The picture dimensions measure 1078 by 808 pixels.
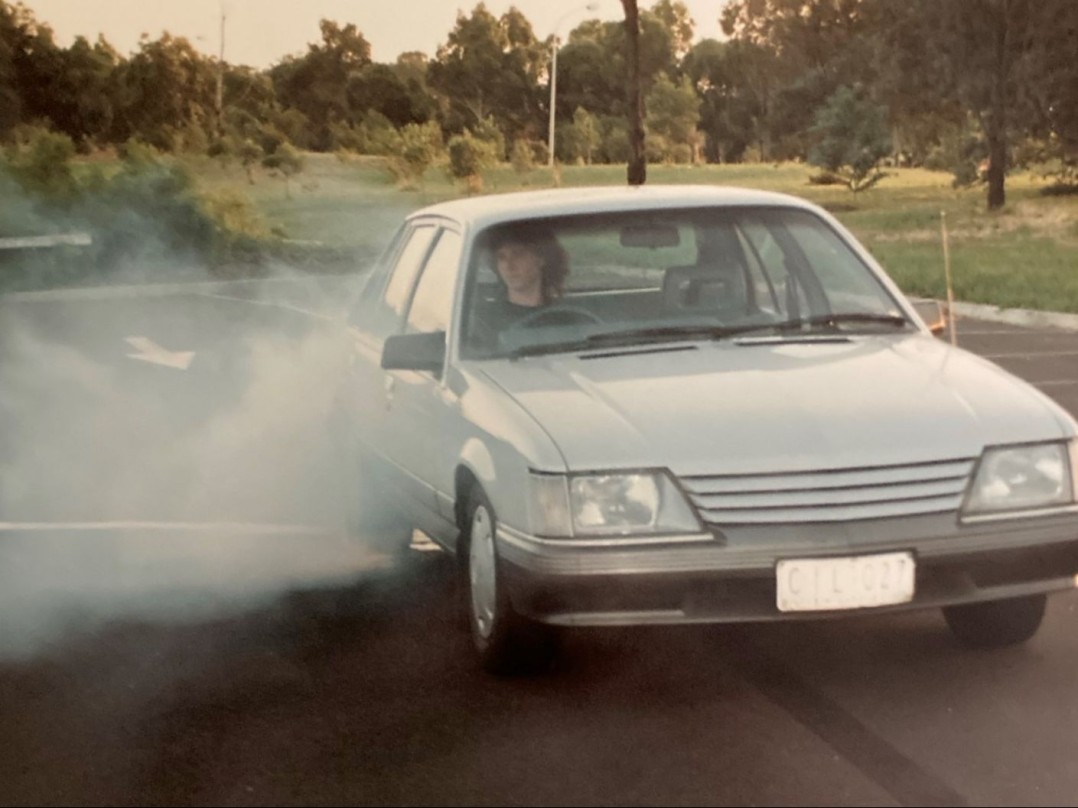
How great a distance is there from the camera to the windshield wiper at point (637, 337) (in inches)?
244

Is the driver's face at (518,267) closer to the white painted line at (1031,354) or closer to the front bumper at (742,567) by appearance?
the front bumper at (742,567)

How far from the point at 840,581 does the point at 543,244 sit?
2.12m

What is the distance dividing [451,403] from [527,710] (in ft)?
3.66

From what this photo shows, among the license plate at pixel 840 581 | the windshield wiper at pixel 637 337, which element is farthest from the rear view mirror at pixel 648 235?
the license plate at pixel 840 581

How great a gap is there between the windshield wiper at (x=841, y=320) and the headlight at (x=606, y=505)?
1.33 meters

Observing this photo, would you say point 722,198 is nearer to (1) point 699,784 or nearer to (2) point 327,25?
(1) point 699,784

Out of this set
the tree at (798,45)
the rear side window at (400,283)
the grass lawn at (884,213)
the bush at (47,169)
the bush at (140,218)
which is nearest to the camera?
the rear side window at (400,283)

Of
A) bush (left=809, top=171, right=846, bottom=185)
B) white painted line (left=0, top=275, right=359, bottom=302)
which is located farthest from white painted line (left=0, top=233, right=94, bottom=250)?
bush (left=809, top=171, right=846, bottom=185)

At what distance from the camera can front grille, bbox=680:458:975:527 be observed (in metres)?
5.05

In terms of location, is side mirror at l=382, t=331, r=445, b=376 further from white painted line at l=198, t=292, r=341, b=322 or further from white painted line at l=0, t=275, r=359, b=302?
white painted line at l=0, t=275, r=359, b=302

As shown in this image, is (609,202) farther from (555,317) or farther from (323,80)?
(323,80)

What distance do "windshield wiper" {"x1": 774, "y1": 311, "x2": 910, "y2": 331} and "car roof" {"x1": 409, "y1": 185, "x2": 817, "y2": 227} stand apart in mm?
570

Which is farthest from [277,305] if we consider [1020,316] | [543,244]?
[543,244]

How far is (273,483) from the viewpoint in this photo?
1013cm
